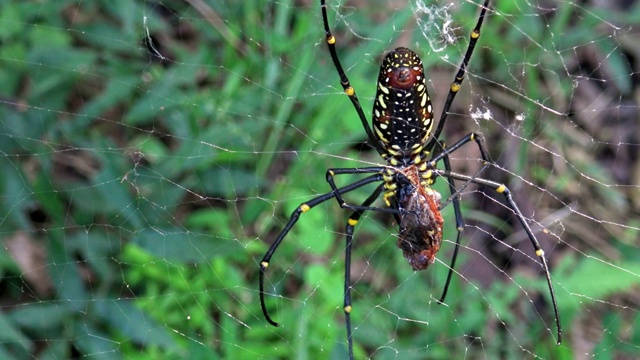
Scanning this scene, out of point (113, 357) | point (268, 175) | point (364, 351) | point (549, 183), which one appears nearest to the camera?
point (113, 357)

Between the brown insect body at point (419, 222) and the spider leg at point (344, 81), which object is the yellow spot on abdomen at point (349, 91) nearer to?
the spider leg at point (344, 81)

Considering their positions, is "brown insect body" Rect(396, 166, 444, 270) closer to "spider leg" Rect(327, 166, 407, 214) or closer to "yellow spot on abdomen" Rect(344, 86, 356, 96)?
"spider leg" Rect(327, 166, 407, 214)

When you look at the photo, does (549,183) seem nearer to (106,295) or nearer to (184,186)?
(184,186)

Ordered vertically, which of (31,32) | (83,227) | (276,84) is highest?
(31,32)

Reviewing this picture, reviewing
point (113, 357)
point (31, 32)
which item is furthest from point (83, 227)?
point (31, 32)

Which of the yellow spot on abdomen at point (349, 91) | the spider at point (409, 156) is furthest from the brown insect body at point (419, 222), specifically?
the yellow spot on abdomen at point (349, 91)

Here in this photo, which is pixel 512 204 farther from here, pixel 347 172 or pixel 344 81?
pixel 344 81

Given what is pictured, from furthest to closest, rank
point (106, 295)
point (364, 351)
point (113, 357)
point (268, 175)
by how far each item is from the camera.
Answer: point (268, 175) < point (364, 351) < point (106, 295) < point (113, 357)
